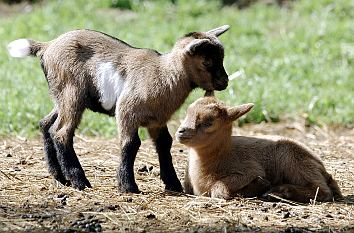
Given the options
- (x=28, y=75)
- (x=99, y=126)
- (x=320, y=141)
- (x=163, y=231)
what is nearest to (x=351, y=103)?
(x=320, y=141)

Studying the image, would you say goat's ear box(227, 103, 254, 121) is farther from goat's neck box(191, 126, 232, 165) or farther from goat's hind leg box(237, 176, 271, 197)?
goat's hind leg box(237, 176, 271, 197)

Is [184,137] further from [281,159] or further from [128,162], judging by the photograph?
[281,159]

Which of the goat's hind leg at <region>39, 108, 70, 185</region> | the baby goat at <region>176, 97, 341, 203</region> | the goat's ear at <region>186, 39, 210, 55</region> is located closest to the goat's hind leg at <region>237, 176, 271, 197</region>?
the baby goat at <region>176, 97, 341, 203</region>

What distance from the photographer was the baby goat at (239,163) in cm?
696

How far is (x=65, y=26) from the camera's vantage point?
46.6 ft

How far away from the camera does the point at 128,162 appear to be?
712 centimetres

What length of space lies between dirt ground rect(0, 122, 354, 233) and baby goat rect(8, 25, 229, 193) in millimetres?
268

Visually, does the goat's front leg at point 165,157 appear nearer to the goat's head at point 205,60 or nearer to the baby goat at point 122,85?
the baby goat at point 122,85

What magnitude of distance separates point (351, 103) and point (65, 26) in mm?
5062

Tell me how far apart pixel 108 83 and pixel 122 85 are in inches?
4.6

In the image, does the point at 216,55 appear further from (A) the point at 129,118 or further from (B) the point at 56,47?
(B) the point at 56,47

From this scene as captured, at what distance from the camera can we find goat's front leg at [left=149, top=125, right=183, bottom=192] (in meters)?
7.41

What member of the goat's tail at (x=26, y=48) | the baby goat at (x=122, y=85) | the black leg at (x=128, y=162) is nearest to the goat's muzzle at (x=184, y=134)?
the baby goat at (x=122, y=85)

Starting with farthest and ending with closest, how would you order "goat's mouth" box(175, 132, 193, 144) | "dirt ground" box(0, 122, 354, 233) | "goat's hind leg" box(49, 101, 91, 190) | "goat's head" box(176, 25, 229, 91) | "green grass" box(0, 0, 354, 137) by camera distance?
"green grass" box(0, 0, 354, 137) → "goat's hind leg" box(49, 101, 91, 190) → "goat's head" box(176, 25, 229, 91) → "goat's mouth" box(175, 132, 193, 144) → "dirt ground" box(0, 122, 354, 233)
